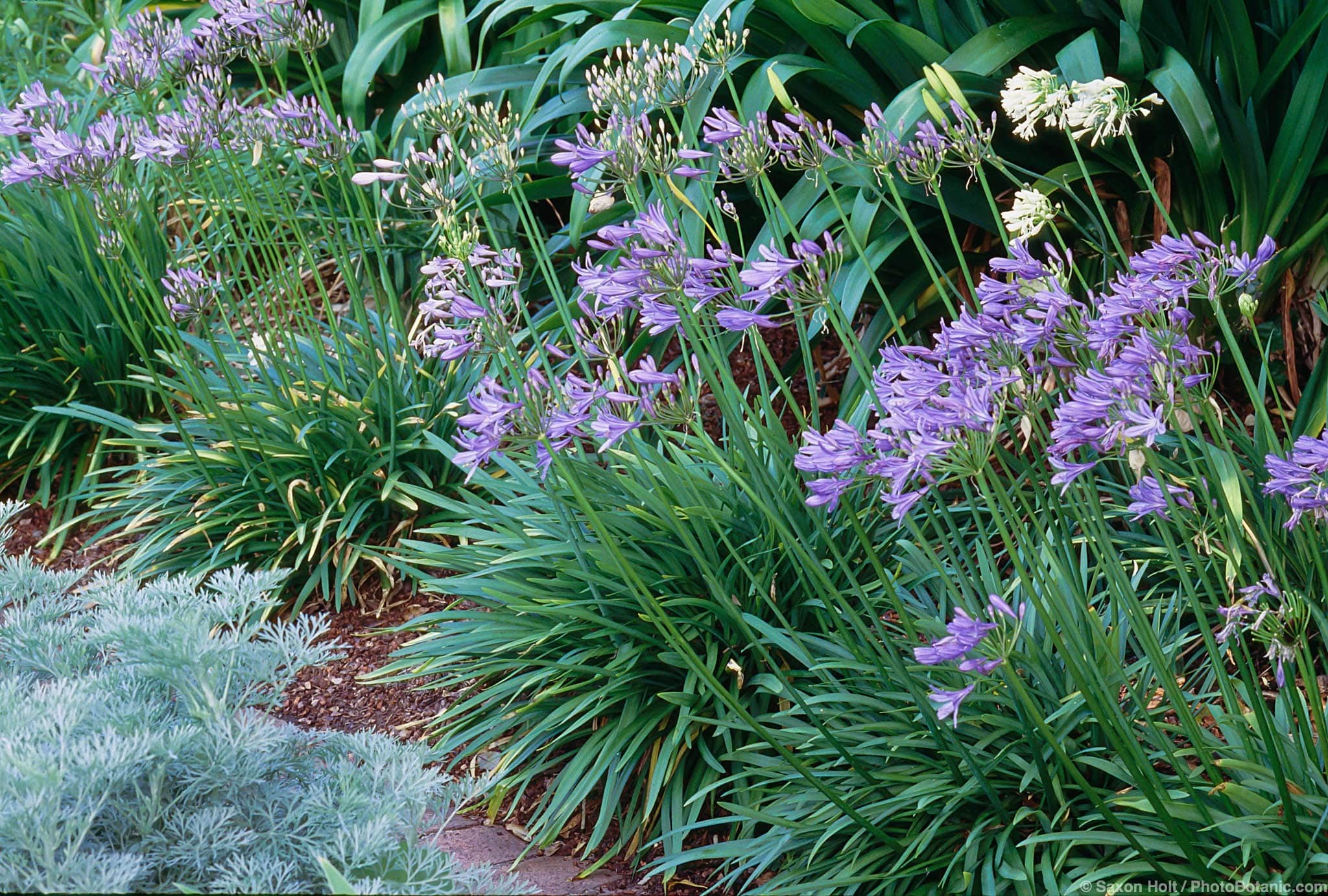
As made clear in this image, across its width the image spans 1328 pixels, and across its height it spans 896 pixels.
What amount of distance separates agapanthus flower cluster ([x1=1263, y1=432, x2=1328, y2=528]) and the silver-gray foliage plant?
4.57 feet

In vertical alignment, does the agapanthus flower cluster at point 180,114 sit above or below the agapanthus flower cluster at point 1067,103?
above

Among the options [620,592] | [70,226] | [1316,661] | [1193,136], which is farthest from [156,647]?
[70,226]

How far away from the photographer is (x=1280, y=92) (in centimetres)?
355

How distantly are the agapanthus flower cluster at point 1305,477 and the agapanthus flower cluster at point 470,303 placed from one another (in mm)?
1412

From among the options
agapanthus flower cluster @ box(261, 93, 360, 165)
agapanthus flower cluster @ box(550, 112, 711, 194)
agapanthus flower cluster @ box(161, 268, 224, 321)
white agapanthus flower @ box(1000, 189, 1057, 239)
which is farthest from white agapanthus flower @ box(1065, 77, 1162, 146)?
agapanthus flower cluster @ box(161, 268, 224, 321)

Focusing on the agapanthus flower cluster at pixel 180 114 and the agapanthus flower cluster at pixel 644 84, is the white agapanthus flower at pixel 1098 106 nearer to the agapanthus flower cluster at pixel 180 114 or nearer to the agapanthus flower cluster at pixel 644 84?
the agapanthus flower cluster at pixel 644 84

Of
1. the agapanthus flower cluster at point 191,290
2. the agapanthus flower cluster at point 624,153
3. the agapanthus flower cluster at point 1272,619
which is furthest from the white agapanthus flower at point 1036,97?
the agapanthus flower cluster at point 191,290

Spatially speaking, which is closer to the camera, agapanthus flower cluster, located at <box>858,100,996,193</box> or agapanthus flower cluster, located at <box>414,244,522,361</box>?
agapanthus flower cluster, located at <box>858,100,996,193</box>

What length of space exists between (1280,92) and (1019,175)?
0.82 m

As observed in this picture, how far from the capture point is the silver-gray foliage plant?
1.62m

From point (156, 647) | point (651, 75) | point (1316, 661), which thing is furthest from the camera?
point (1316, 661)

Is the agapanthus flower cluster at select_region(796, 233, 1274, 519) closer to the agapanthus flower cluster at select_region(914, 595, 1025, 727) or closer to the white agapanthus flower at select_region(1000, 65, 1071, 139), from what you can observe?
the agapanthus flower cluster at select_region(914, 595, 1025, 727)

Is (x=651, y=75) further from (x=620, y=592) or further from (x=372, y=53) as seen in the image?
(x=372, y=53)

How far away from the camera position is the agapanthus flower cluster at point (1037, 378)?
1678mm
